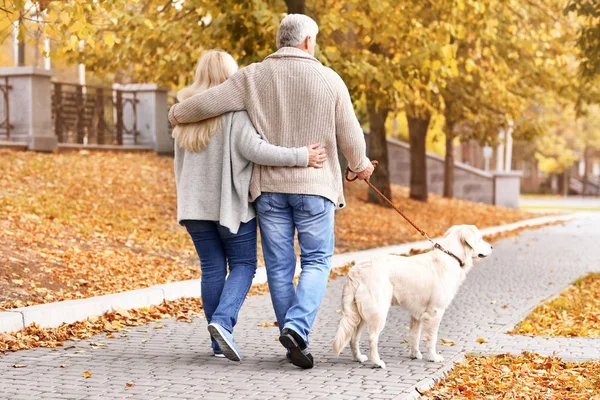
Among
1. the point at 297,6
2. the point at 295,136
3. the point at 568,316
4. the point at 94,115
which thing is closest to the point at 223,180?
the point at 295,136

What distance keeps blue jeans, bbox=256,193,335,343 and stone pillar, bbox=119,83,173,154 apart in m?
18.2

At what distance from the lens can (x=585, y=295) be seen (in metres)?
11.1

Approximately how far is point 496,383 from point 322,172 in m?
1.72

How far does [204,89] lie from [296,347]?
70.2 inches

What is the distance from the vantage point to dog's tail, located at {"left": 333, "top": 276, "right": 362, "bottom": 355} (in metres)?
6.16

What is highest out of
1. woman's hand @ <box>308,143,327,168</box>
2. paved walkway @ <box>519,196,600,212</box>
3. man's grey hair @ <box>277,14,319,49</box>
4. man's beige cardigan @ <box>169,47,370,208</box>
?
man's grey hair @ <box>277,14,319,49</box>

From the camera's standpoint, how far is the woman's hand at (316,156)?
20.0 ft

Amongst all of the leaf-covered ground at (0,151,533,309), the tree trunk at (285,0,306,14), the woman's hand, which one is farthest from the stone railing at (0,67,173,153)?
the woman's hand

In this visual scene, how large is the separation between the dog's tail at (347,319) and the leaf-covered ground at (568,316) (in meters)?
2.53

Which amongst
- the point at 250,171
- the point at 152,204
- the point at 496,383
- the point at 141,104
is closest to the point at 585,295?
the point at 496,383

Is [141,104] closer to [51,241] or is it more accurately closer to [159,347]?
[51,241]

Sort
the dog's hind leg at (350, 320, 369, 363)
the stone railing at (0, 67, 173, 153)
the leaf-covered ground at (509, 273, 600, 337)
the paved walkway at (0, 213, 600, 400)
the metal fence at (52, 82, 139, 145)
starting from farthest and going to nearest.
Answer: the metal fence at (52, 82, 139, 145) < the stone railing at (0, 67, 173, 153) < the leaf-covered ground at (509, 273, 600, 337) < the dog's hind leg at (350, 320, 369, 363) < the paved walkway at (0, 213, 600, 400)

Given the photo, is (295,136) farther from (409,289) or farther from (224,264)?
(409,289)

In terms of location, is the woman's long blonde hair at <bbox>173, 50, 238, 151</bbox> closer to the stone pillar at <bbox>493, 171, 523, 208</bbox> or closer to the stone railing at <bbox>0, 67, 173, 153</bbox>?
the stone railing at <bbox>0, 67, 173, 153</bbox>
